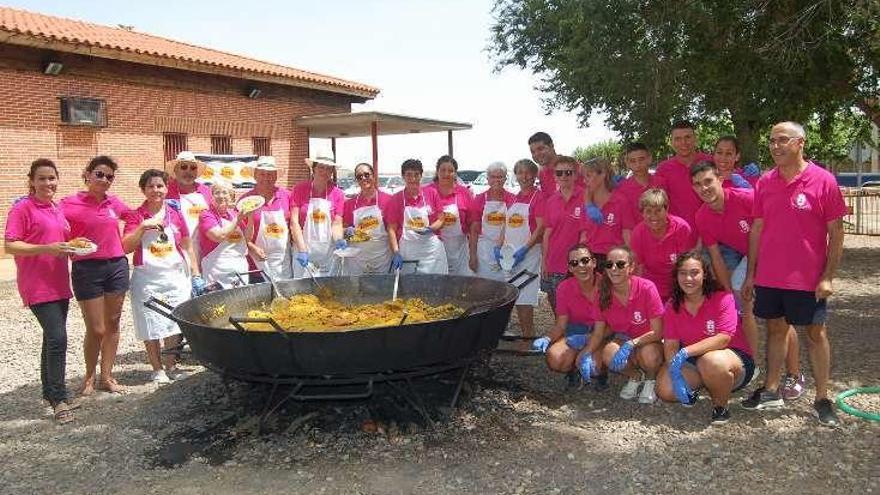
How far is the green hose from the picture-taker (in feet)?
12.5

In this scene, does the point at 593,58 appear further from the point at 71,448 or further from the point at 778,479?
the point at 71,448

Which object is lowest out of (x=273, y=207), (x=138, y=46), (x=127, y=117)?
(x=273, y=207)

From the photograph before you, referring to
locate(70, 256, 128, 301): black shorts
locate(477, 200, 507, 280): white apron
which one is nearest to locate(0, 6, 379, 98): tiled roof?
locate(70, 256, 128, 301): black shorts

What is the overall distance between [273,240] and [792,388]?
153 inches

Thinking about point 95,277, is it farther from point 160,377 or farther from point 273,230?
point 273,230

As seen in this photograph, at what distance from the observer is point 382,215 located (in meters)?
5.85

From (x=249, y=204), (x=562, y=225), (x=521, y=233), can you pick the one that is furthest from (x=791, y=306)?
(x=249, y=204)

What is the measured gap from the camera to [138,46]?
14367 mm

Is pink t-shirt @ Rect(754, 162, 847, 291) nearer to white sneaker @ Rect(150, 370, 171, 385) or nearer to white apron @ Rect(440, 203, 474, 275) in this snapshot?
white apron @ Rect(440, 203, 474, 275)

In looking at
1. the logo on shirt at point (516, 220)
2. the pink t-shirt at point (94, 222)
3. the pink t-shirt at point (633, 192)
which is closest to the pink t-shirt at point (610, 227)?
the pink t-shirt at point (633, 192)

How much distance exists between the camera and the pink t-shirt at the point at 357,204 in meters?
5.88

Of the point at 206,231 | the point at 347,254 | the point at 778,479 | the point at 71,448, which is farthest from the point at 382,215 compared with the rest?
the point at 778,479

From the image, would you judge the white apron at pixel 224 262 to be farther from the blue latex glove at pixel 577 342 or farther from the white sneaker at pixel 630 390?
the white sneaker at pixel 630 390

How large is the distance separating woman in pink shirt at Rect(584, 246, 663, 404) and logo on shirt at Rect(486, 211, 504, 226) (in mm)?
1459
